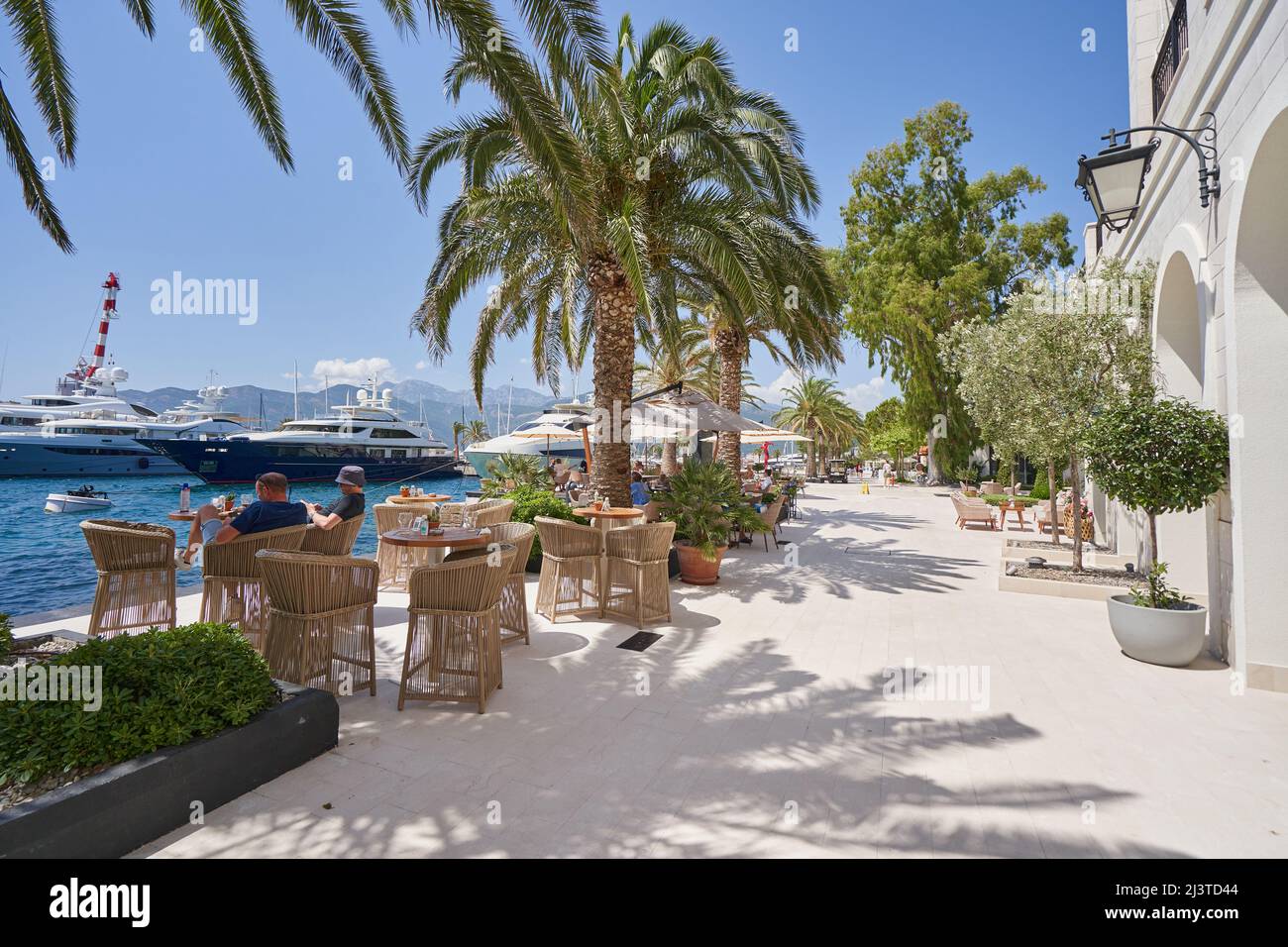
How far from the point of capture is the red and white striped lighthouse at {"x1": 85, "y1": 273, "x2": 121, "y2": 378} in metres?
62.4

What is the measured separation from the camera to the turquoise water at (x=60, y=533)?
833 cm

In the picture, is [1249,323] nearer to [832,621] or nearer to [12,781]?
[832,621]

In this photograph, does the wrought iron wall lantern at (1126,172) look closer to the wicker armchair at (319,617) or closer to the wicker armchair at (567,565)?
the wicker armchair at (567,565)

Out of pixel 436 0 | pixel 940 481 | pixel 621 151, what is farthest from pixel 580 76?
pixel 940 481

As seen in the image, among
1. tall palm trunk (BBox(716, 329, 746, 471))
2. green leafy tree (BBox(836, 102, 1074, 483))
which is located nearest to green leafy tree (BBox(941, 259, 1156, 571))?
tall palm trunk (BBox(716, 329, 746, 471))

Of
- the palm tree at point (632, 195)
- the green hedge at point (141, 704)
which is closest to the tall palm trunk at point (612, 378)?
the palm tree at point (632, 195)

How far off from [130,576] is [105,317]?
79941mm

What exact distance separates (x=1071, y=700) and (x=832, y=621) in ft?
7.37

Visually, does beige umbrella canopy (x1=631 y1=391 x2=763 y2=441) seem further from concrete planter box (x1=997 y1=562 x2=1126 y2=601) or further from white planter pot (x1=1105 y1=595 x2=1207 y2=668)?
white planter pot (x1=1105 y1=595 x2=1207 y2=668)

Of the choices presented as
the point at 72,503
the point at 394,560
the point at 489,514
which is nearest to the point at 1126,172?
the point at 489,514

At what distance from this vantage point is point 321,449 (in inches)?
1684

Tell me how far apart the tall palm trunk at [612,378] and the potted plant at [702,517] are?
3.43ft

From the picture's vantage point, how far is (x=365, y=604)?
4.21 metres

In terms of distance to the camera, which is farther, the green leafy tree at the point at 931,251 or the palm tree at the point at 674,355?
the green leafy tree at the point at 931,251
